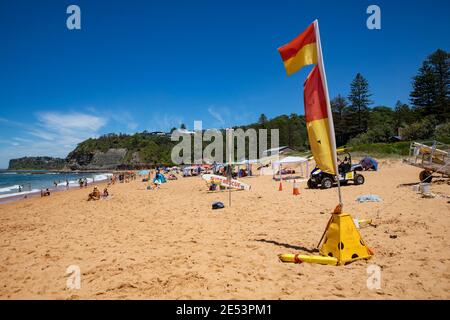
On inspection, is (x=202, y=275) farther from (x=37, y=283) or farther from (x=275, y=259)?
(x=37, y=283)

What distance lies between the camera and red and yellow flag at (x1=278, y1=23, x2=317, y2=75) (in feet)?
15.0

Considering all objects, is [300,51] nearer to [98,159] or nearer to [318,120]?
[318,120]

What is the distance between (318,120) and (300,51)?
1.32 meters

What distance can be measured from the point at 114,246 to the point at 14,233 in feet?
16.8

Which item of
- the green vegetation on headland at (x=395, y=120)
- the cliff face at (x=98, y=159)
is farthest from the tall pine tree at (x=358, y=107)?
the cliff face at (x=98, y=159)

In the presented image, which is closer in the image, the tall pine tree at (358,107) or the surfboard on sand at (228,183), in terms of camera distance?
the surfboard on sand at (228,183)

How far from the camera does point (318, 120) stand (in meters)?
4.59

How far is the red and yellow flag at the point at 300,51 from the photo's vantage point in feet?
15.0

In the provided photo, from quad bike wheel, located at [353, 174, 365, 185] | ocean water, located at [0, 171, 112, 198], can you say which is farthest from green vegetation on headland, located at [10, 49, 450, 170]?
ocean water, located at [0, 171, 112, 198]

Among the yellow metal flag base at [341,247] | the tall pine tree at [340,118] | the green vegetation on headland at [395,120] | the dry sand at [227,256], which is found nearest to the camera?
the dry sand at [227,256]

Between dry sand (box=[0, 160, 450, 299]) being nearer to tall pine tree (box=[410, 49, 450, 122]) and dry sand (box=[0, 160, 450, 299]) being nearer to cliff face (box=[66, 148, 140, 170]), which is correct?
tall pine tree (box=[410, 49, 450, 122])

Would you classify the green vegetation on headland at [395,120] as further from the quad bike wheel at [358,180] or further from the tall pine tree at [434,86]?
the quad bike wheel at [358,180]

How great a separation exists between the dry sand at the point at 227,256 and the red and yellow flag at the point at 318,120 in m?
1.84

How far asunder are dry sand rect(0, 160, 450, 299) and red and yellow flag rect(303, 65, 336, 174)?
184 cm
